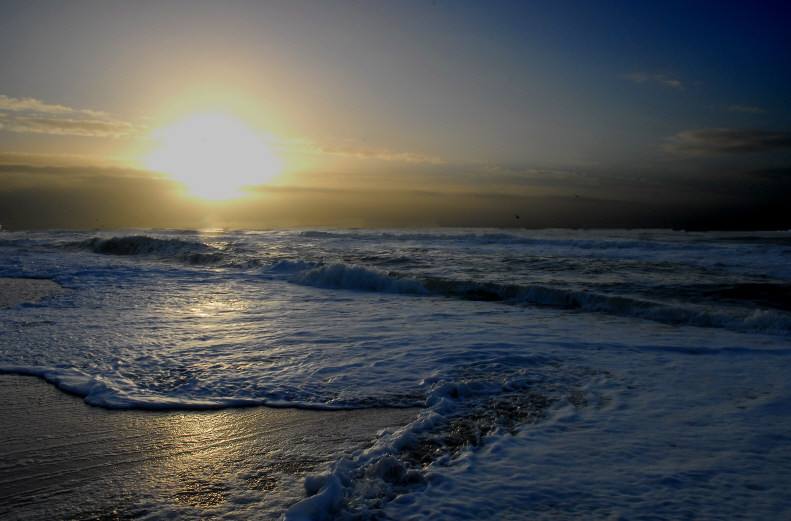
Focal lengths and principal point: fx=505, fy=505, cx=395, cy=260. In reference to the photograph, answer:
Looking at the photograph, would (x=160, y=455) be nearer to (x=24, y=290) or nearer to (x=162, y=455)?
(x=162, y=455)

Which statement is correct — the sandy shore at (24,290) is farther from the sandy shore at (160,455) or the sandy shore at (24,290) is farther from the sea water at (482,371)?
the sandy shore at (160,455)

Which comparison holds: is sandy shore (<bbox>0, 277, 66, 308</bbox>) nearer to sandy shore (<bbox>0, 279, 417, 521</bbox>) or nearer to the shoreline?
sandy shore (<bbox>0, 279, 417, 521</bbox>)

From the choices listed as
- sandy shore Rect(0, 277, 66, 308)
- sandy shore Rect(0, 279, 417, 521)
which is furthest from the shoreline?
sandy shore Rect(0, 277, 66, 308)

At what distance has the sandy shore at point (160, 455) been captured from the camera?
335 centimetres

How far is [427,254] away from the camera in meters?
22.7

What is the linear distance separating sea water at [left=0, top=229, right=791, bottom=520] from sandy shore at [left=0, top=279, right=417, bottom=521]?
0.17 m

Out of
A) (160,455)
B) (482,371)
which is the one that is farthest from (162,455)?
(482,371)

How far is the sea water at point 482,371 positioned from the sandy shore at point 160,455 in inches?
6.7

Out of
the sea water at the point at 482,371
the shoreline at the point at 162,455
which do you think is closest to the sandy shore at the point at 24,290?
the sea water at the point at 482,371

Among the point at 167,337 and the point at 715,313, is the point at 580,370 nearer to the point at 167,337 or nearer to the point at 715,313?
the point at 715,313

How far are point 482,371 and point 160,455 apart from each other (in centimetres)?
380

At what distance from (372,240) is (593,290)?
19.5 metres

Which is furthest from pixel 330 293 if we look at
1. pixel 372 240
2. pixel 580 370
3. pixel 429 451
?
pixel 372 240

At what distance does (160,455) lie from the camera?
13.5 ft
